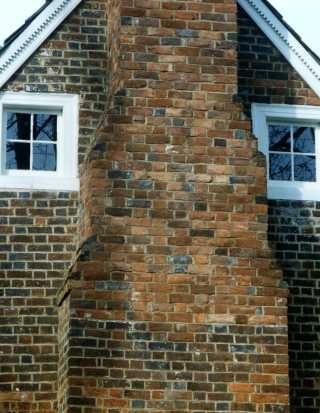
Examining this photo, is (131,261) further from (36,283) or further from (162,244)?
(36,283)

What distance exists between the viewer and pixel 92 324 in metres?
14.8

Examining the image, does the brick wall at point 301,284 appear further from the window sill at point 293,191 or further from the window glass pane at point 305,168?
the window glass pane at point 305,168

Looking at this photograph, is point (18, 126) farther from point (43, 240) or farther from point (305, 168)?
point (305, 168)

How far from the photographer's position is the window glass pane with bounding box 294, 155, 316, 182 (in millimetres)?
17109

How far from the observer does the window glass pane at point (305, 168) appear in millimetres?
17109

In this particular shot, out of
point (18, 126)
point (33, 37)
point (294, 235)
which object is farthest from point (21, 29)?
point (294, 235)

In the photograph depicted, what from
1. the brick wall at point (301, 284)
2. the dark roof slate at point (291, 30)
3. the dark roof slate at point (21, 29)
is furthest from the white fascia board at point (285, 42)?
the dark roof slate at point (21, 29)

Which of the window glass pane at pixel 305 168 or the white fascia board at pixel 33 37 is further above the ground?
the white fascia board at pixel 33 37

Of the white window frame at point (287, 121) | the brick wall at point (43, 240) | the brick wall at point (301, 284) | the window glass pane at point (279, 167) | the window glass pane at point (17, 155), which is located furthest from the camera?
the window glass pane at point (279, 167)

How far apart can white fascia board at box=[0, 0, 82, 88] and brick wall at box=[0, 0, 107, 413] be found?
9 centimetres

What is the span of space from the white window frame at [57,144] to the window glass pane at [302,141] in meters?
2.69

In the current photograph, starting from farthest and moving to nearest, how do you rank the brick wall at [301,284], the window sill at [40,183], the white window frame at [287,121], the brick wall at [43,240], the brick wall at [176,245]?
the white window frame at [287,121], the window sill at [40,183], the brick wall at [301,284], the brick wall at [43,240], the brick wall at [176,245]

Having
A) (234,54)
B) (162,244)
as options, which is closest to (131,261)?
(162,244)

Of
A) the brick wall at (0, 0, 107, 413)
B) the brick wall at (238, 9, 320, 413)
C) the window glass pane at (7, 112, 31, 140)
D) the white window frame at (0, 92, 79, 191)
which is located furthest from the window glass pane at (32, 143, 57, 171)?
the brick wall at (238, 9, 320, 413)
